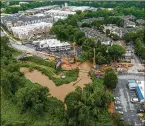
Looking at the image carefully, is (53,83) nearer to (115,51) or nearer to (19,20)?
(115,51)

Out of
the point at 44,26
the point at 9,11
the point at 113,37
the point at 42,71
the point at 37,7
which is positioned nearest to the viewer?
the point at 42,71

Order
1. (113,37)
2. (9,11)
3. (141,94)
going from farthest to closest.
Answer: (9,11), (113,37), (141,94)

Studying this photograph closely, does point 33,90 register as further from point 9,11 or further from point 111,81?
point 9,11

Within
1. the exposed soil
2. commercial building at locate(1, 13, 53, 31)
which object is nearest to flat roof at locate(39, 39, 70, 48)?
the exposed soil

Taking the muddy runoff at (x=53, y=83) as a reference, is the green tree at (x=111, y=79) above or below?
above

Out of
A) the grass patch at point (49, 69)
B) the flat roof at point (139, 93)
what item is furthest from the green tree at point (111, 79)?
the grass patch at point (49, 69)

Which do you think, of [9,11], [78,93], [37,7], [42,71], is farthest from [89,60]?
[37,7]

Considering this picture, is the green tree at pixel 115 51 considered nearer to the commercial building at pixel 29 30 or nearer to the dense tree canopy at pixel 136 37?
the dense tree canopy at pixel 136 37
